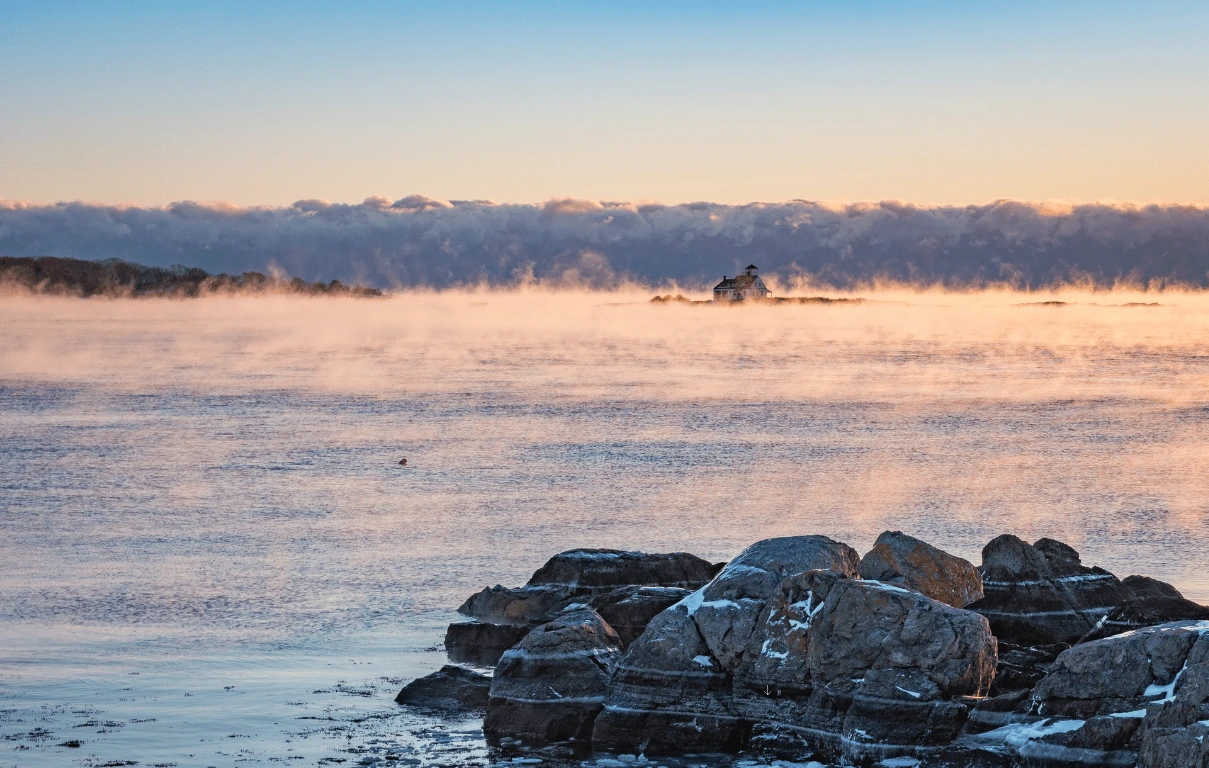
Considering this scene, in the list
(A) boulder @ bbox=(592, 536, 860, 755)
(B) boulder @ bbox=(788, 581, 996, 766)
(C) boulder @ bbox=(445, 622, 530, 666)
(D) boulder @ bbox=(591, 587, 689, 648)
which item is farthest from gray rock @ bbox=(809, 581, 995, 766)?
(C) boulder @ bbox=(445, 622, 530, 666)

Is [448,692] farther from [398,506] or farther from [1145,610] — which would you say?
[398,506]

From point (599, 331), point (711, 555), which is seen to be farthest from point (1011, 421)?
point (599, 331)

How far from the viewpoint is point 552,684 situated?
46.8ft

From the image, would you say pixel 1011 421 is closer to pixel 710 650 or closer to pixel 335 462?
pixel 335 462

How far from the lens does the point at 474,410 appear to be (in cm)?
6153

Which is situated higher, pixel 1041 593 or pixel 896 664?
pixel 896 664

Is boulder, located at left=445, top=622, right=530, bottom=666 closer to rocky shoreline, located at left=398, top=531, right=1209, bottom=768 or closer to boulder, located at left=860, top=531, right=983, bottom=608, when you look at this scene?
rocky shoreline, located at left=398, top=531, right=1209, bottom=768

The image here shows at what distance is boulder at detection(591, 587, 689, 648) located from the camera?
1639 centimetres

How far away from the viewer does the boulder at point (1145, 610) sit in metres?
15.1

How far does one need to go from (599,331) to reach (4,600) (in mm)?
170258

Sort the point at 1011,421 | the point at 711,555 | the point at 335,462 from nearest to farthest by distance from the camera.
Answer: the point at 711,555, the point at 335,462, the point at 1011,421

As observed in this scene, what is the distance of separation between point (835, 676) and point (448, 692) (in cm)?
423

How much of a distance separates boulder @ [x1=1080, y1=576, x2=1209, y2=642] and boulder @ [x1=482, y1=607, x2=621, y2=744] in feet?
16.5

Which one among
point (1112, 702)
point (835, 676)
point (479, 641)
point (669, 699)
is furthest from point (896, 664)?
point (479, 641)
